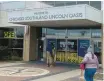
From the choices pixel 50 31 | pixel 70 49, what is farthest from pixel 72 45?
pixel 50 31

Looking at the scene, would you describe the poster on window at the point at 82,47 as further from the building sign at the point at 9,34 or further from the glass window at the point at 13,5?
the building sign at the point at 9,34

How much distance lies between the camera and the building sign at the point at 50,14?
15.5m

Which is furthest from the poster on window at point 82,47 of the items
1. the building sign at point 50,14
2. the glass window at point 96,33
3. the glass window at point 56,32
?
the building sign at point 50,14

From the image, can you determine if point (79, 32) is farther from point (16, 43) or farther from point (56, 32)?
point (16, 43)

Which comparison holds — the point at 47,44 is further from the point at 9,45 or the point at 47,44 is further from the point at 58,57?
the point at 9,45

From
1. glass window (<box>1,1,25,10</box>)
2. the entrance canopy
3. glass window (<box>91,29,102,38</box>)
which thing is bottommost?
glass window (<box>91,29,102,38</box>)

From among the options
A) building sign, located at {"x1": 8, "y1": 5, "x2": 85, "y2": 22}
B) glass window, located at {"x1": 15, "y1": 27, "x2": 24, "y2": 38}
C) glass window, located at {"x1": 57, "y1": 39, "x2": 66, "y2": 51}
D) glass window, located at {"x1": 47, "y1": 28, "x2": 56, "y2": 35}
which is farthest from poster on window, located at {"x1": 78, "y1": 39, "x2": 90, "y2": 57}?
glass window, located at {"x1": 15, "y1": 27, "x2": 24, "y2": 38}

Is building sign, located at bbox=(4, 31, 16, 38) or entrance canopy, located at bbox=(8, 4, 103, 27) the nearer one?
entrance canopy, located at bbox=(8, 4, 103, 27)

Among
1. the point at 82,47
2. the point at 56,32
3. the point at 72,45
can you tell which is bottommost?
the point at 82,47

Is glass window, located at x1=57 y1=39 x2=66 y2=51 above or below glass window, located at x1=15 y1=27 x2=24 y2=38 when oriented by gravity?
below

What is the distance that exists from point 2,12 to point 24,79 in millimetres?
12211

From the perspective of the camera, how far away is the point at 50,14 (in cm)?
1658

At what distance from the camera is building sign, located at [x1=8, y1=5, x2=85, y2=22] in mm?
15476

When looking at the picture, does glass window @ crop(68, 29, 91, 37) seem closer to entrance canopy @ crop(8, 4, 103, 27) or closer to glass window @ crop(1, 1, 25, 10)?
entrance canopy @ crop(8, 4, 103, 27)
